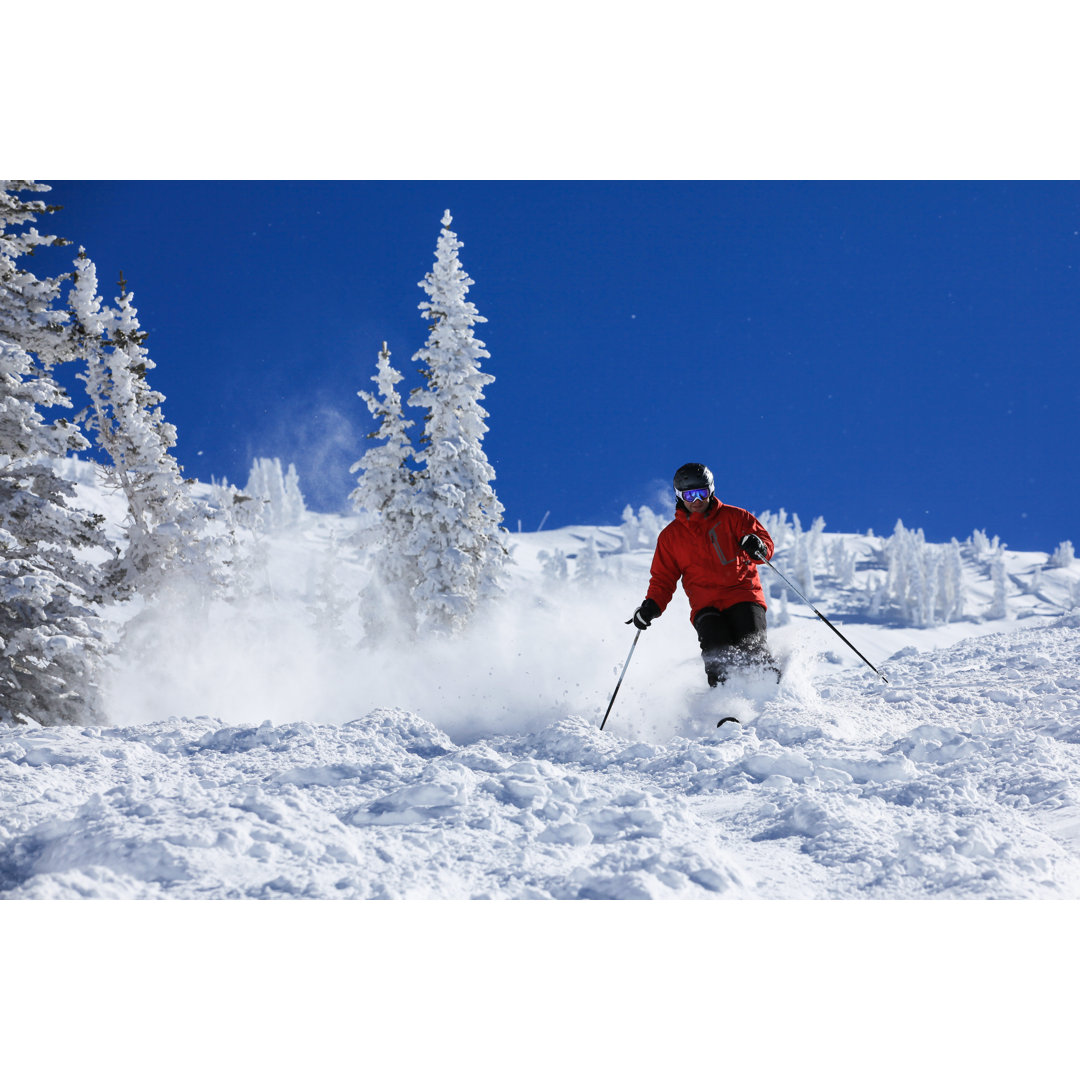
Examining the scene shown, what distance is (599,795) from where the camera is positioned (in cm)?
434

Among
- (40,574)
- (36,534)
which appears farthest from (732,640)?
(36,534)

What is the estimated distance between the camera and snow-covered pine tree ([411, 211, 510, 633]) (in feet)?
66.0

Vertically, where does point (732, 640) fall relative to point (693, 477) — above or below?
below

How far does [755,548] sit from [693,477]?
92 centimetres

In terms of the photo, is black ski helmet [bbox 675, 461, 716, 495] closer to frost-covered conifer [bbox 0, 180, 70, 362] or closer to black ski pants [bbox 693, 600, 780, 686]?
black ski pants [bbox 693, 600, 780, 686]

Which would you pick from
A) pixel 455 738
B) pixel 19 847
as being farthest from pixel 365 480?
pixel 19 847

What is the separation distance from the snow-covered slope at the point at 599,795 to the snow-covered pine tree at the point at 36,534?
2760 millimetres

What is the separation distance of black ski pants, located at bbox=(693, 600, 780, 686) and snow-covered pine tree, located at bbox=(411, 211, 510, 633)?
13370mm

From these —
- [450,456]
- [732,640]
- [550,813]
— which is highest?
[450,456]

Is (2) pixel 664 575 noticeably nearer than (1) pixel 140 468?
Yes

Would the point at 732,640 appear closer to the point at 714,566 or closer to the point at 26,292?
the point at 714,566

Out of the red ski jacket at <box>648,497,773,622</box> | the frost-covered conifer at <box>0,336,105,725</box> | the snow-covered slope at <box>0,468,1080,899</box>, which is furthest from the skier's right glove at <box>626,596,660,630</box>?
the frost-covered conifer at <box>0,336,105,725</box>

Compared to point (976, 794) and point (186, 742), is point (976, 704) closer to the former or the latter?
point (976, 794)

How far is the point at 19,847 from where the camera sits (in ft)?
12.1
